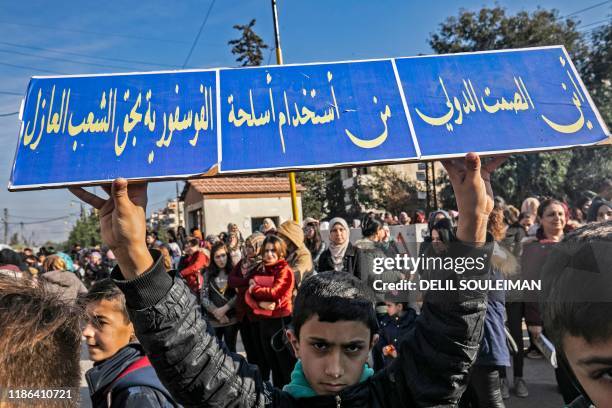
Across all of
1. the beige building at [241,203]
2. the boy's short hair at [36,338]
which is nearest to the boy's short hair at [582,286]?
the boy's short hair at [36,338]

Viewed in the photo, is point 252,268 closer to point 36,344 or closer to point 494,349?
point 494,349

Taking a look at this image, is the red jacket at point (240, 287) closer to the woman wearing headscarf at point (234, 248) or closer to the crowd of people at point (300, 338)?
the woman wearing headscarf at point (234, 248)

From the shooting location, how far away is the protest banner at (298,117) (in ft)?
6.73

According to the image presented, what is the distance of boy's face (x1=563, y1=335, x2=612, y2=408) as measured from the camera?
41.8 inches

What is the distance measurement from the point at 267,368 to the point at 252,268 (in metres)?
1.13

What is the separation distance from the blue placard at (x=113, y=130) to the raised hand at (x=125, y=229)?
0.96 feet

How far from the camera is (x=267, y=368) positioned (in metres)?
6.00

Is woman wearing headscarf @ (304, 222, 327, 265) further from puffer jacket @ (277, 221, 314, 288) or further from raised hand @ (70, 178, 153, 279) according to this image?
raised hand @ (70, 178, 153, 279)

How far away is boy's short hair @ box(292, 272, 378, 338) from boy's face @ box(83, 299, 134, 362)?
1107 millimetres

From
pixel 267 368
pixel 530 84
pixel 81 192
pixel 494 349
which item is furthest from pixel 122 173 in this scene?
pixel 267 368

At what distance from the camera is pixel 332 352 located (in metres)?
1.78

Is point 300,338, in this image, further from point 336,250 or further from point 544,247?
point 336,250

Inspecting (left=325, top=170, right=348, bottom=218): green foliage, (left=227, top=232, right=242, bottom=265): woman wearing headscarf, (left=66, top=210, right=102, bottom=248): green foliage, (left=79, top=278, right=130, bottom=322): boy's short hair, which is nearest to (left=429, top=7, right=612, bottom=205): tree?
(left=325, top=170, right=348, bottom=218): green foliage

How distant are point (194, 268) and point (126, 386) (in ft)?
18.1
